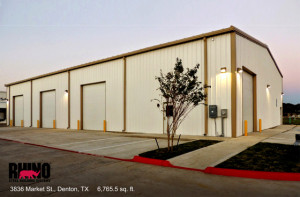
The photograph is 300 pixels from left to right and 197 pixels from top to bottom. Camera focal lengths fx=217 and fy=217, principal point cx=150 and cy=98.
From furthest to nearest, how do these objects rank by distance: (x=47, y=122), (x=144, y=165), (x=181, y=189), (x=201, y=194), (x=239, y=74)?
(x=47, y=122), (x=239, y=74), (x=144, y=165), (x=181, y=189), (x=201, y=194)

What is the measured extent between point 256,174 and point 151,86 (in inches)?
465

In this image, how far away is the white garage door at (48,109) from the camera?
2592 cm

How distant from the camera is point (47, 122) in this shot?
26.5 metres

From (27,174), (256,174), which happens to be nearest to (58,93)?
(27,174)

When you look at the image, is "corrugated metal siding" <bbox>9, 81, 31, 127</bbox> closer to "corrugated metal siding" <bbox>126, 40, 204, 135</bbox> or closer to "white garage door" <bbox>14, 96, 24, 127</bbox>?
"white garage door" <bbox>14, 96, 24, 127</bbox>

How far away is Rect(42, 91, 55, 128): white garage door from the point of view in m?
25.9

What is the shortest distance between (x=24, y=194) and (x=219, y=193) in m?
3.98

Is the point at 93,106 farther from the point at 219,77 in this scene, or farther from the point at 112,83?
the point at 219,77

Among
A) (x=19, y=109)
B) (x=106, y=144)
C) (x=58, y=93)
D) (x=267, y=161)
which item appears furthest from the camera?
(x=19, y=109)

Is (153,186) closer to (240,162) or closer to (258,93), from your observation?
(240,162)

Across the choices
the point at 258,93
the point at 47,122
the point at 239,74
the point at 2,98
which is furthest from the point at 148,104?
the point at 2,98

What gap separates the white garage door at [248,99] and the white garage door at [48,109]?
21.0 meters

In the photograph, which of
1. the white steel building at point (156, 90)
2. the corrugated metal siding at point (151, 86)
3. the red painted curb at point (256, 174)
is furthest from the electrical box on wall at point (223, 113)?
the red painted curb at point (256, 174)

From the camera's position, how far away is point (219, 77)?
43.6 feet
